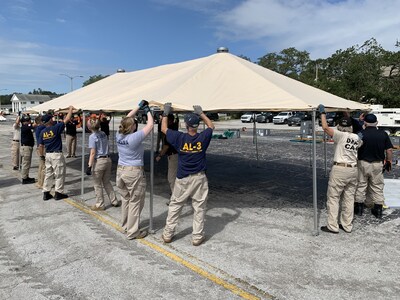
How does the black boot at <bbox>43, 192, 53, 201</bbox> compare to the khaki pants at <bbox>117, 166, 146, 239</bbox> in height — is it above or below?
below

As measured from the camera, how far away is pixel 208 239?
5.24 metres

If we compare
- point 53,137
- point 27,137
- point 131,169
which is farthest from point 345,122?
point 27,137

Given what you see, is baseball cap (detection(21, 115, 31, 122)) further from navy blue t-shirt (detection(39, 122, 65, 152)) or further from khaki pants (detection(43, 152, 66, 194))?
khaki pants (detection(43, 152, 66, 194))

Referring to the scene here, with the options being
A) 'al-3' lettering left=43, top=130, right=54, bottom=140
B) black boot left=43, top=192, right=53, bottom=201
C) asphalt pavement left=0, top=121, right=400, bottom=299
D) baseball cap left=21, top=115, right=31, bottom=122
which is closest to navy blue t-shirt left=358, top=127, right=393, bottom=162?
asphalt pavement left=0, top=121, right=400, bottom=299

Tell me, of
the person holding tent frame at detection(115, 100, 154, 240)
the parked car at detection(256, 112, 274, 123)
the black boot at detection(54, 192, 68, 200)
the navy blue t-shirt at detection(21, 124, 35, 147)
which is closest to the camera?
the person holding tent frame at detection(115, 100, 154, 240)

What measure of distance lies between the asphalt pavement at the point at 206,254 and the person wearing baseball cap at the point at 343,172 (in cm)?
29

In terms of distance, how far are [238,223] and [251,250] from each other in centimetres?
116

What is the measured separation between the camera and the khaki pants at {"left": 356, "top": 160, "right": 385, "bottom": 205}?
6.01m

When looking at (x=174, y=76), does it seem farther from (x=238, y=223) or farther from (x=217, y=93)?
(x=238, y=223)

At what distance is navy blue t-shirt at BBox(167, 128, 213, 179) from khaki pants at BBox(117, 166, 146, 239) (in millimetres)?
793

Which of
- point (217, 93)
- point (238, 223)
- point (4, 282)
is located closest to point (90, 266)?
point (4, 282)

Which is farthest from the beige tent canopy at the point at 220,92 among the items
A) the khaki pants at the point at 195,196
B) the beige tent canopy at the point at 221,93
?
the khaki pants at the point at 195,196

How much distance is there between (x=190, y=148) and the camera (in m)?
4.80

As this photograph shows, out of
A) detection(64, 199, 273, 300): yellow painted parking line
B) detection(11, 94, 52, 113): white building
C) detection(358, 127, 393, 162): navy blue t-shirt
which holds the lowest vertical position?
detection(64, 199, 273, 300): yellow painted parking line
